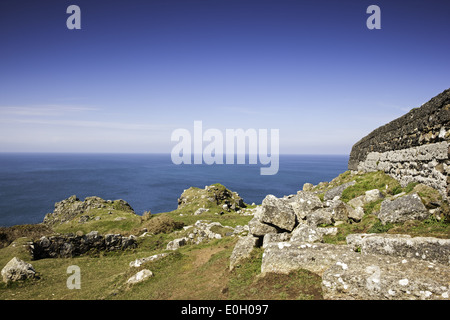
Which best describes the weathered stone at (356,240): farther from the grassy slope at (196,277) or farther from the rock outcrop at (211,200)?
the rock outcrop at (211,200)

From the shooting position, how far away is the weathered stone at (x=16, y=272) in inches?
717

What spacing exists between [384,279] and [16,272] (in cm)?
2502

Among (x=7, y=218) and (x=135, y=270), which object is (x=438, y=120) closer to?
(x=135, y=270)

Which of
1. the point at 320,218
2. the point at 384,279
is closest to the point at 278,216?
the point at 320,218

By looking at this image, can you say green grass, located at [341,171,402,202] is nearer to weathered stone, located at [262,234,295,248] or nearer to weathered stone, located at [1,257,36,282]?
weathered stone, located at [262,234,295,248]

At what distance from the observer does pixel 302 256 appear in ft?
34.7

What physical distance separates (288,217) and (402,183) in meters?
8.49

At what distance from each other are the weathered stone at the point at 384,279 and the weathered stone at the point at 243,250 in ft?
19.2

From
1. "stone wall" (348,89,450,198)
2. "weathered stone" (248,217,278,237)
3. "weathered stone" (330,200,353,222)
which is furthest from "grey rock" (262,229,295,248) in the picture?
"stone wall" (348,89,450,198)

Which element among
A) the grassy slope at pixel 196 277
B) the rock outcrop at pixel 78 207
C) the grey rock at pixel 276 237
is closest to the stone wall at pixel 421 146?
the grassy slope at pixel 196 277

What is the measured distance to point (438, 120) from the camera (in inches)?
485

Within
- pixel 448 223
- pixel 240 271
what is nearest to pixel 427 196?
pixel 448 223
